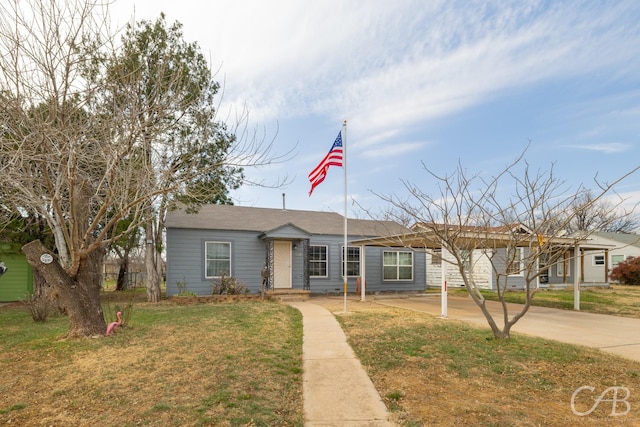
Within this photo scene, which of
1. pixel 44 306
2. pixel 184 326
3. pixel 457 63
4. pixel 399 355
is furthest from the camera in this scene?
pixel 457 63

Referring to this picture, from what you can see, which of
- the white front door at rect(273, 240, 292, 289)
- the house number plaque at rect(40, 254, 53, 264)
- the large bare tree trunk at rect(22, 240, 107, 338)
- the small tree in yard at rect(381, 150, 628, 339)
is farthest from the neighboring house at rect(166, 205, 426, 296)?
the house number plaque at rect(40, 254, 53, 264)

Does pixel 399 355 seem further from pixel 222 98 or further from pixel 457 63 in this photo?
pixel 457 63

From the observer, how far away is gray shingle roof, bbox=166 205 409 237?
1528cm

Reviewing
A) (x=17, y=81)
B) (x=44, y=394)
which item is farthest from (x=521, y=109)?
(x=44, y=394)

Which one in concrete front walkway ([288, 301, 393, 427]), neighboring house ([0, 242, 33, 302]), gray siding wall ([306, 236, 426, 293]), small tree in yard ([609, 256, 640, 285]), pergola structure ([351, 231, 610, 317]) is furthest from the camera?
small tree in yard ([609, 256, 640, 285])

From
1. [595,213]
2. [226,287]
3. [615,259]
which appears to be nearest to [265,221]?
[226,287]

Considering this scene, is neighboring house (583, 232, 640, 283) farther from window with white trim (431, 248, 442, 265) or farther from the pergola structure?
the pergola structure

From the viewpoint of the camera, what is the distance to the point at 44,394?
4344 mm

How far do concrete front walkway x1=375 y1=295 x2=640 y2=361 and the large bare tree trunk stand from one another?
27.1 ft

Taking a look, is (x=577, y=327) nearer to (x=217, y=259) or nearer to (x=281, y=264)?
(x=281, y=264)

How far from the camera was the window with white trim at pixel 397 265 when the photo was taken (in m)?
18.3

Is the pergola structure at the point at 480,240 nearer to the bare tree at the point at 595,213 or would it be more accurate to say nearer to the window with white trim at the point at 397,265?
the bare tree at the point at 595,213

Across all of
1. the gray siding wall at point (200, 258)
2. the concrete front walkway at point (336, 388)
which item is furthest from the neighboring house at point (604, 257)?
the concrete front walkway at point (336, 388)

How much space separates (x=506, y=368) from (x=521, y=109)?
25.4ft
